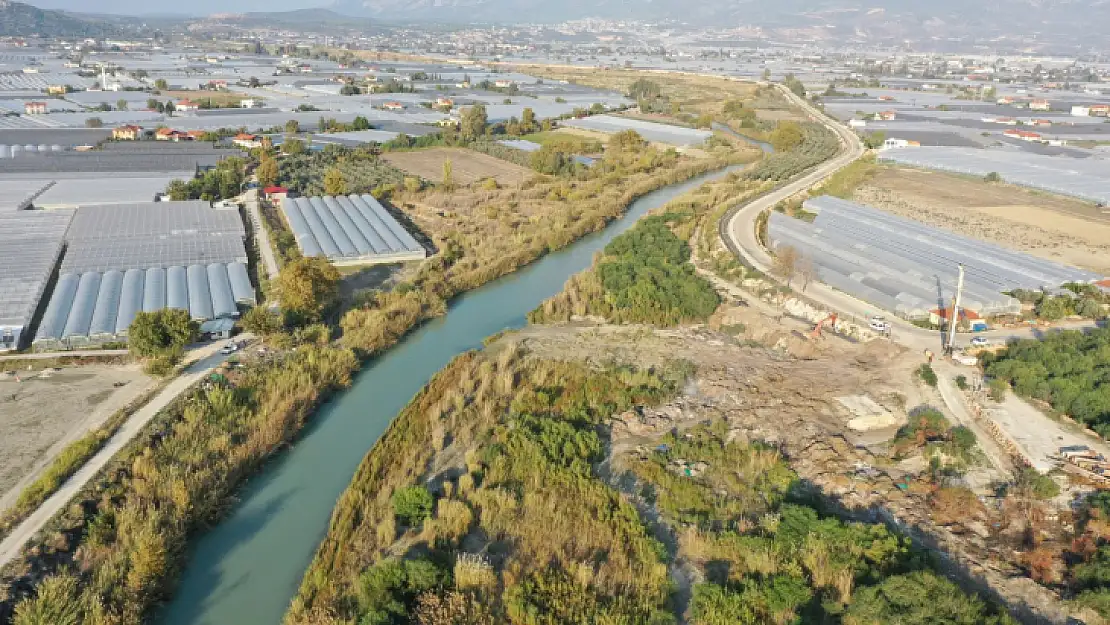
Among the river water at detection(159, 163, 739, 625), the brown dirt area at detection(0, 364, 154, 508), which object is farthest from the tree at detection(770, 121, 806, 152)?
the brown dirt area at detection(0, 364, 154, 508)

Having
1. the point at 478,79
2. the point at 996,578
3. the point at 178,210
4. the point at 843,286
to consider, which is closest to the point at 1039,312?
the point at 843,286

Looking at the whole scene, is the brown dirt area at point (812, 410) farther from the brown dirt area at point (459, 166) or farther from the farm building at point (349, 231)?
the brown dirt area at point (459, 166)

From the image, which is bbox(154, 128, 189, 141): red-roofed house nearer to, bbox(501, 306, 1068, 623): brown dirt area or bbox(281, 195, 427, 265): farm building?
bbox(281, 195, 427, 265): farm building

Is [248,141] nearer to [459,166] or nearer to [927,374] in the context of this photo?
[459,166]

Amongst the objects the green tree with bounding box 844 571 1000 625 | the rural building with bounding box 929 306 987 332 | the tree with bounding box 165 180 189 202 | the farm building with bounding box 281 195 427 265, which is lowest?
the green tree with bounding box 844 571 1000 625

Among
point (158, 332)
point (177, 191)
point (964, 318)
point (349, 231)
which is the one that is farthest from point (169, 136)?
point (964, 318)

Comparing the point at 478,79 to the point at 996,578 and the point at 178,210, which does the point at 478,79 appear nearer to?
the point at 178,210

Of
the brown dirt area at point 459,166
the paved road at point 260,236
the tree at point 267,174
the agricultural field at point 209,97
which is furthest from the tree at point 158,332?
the agricultural field at point 209,97
